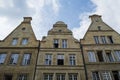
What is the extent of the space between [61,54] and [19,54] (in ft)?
18.5

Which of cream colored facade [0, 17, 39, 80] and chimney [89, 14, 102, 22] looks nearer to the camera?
cream colored facade [0, 17, 39, 80]

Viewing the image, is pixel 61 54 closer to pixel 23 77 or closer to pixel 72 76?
pixel 72 76

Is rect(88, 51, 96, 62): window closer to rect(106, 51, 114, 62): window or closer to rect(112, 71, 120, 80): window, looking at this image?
rect(106, 51, 114, 62): window

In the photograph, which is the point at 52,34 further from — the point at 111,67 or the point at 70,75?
the point at 111,67

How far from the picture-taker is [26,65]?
Result: 19.5 m

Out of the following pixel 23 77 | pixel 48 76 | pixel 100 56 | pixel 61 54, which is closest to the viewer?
pixel 23 77

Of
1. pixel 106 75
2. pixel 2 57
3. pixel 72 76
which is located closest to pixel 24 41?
pixel 2 57

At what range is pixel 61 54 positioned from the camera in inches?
830

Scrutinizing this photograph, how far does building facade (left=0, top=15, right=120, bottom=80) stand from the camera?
18.7m

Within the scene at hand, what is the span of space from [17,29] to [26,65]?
735cm

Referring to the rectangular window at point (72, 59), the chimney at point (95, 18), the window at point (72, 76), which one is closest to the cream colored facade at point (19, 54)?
the window at point (72, 76)

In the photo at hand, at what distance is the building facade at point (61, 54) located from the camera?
61.4ft

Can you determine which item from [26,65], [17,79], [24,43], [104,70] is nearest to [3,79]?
[17,79]

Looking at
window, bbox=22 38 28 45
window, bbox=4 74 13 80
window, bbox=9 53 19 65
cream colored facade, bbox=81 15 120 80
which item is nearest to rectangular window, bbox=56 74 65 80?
cream colored facade, bbox=81 15 120 80
